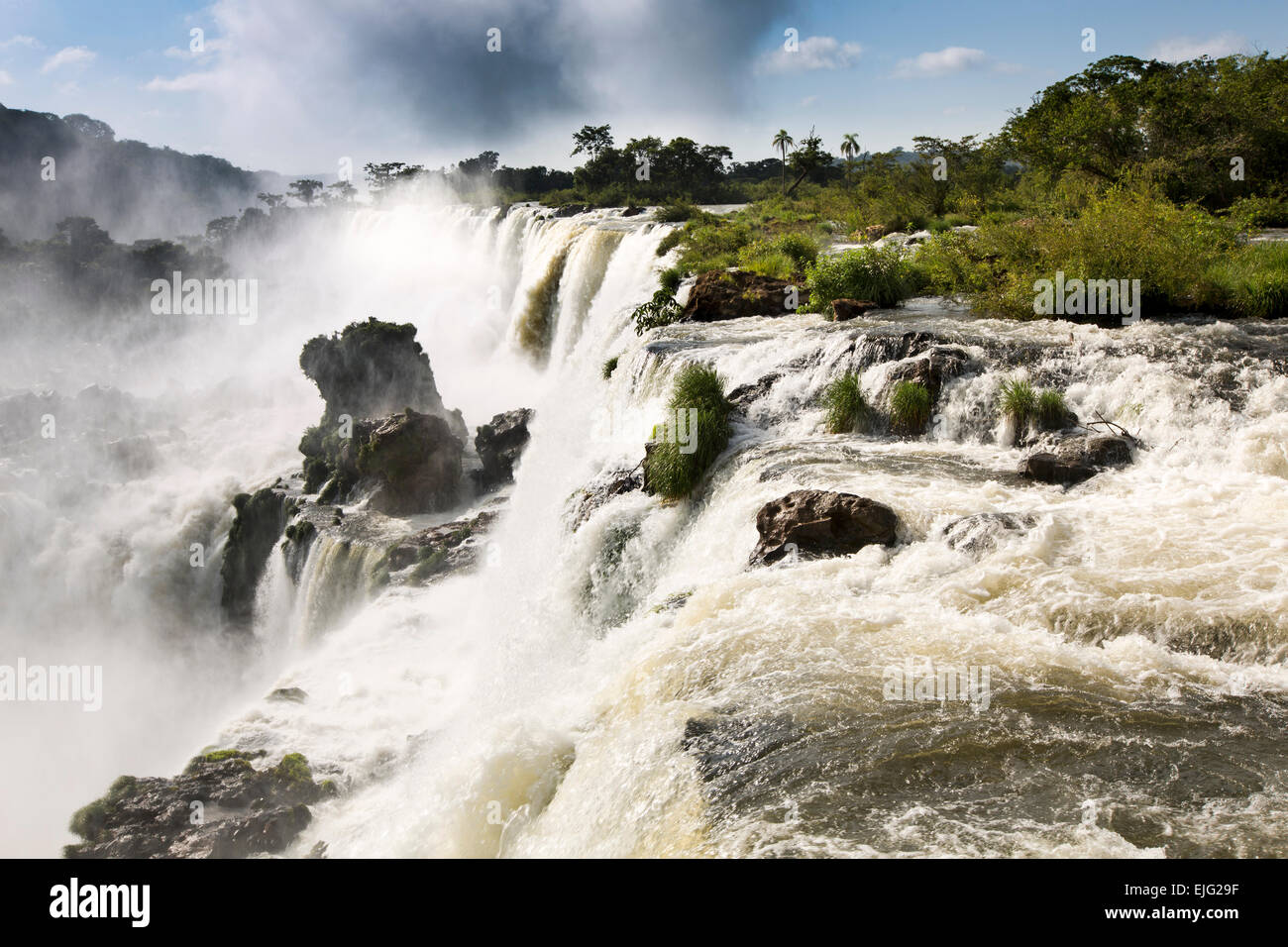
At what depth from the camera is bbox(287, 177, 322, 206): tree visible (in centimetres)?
6962

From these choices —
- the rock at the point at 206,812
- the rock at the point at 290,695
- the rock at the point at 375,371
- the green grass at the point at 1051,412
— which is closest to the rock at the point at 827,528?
the green grass at the point at 1051,412

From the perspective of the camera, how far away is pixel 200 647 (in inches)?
668

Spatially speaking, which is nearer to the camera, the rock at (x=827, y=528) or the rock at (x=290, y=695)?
the rock at (x=827, y=528)

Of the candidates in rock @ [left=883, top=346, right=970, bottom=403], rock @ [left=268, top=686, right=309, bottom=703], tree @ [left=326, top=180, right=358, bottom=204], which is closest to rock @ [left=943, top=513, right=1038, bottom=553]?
rock @ [left=883, top=346, right=970, bottom=403]

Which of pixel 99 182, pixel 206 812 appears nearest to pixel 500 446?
pixel 206 812

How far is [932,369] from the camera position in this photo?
911 centimetres

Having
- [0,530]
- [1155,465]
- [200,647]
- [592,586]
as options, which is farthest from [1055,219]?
[0,530]

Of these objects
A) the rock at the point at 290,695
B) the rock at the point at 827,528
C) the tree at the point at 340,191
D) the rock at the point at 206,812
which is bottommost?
→ the rock at the point at 206,812

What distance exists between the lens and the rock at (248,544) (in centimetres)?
1734

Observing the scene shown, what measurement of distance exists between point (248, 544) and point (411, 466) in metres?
4.60

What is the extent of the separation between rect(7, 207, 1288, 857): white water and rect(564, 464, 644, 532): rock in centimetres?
26

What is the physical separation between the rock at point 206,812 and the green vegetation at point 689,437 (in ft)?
15.6

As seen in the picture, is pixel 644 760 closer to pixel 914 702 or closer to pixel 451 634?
pixel 914 702

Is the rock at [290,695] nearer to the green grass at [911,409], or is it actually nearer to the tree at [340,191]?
the green grass at [911,409]
